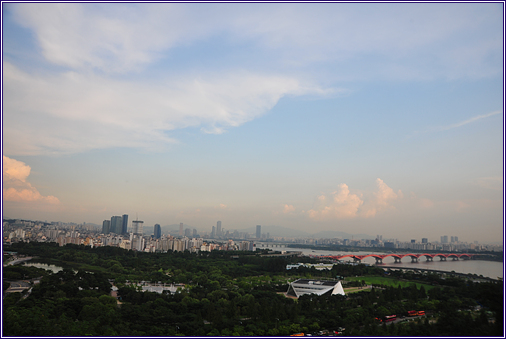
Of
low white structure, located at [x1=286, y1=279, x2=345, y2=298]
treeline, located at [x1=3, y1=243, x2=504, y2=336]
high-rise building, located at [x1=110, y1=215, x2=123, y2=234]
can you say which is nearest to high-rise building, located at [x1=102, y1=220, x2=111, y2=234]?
high-rise building, located at [x1=110, y1=215, x2=123, y2=234]

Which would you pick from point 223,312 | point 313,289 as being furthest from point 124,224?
point 223,312

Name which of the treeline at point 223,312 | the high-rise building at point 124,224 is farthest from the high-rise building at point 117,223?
the treeline at point 223,312

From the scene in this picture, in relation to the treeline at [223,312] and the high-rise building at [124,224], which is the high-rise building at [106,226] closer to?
the high-rise building at [124,224]

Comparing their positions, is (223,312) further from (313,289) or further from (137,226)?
(137,226)

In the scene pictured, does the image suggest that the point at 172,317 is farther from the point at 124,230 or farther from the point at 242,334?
the point at 124,230

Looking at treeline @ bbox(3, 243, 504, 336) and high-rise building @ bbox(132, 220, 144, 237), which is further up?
high-rise building @ bbox(132, 220, 144, 237)

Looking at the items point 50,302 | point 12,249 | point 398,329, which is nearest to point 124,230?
point 12,249

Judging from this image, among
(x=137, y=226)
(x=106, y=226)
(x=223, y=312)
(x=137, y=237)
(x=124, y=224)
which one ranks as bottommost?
(x=223, y=312)

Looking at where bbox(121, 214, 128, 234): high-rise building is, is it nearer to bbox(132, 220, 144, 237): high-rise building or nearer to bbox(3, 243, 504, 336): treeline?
bbox(132, 220, 144, 237): high-rise building

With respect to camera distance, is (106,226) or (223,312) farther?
(106,226)

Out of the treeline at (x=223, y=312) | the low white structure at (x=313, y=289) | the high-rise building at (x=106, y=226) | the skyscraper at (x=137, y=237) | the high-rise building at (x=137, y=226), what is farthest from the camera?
the high-rise building at (x=137, y=226)

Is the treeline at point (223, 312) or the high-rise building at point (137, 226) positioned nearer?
the treeline at point (223, 312)
